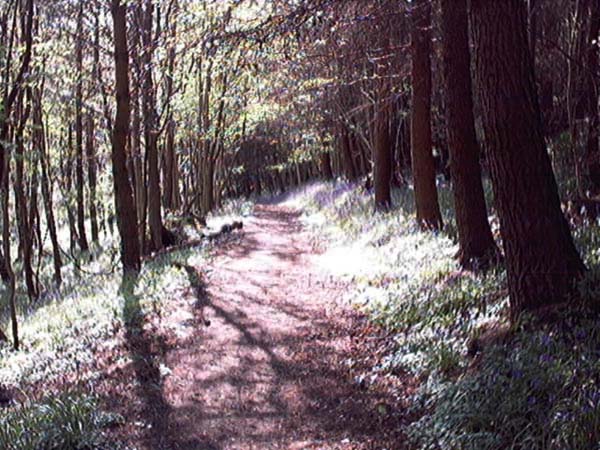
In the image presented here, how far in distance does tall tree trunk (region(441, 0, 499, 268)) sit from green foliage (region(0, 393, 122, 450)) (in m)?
5.32

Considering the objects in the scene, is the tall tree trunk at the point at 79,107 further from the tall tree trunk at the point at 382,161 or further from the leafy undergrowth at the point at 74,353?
the tall tree trunk at the point at 382,161

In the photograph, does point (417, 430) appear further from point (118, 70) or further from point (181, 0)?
point (118, 70)

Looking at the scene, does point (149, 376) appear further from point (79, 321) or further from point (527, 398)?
point (527, 398)

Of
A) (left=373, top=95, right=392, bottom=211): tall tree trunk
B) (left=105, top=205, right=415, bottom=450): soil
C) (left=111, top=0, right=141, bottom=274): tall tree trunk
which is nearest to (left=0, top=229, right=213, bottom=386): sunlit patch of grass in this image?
(left=105, top=205, right=415, bottom=450): soil

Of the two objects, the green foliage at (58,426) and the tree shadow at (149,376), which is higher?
the green foliage at (58,426)

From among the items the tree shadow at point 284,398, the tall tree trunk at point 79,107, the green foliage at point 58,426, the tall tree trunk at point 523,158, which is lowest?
the tree shadow at point 284,398

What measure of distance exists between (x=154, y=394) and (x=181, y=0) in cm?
699

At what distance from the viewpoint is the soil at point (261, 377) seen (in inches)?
223

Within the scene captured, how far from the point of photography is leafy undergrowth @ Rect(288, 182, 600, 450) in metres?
4.11

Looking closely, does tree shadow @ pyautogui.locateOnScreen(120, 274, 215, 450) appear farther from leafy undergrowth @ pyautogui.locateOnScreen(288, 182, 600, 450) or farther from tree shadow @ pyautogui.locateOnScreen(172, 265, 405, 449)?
leafy undergrowth @ pyautogui.locateOnScreen(288, 182, 600, 450)

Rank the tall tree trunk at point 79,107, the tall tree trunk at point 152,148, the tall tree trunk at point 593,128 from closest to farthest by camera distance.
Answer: the tall tree trunk at point 593,128
the tall tree trunk at point 79,107
the tall tree trunk at point 152,148

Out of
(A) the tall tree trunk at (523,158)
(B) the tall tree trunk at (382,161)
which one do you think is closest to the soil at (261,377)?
(A) the tall tree trunk at (523,158)

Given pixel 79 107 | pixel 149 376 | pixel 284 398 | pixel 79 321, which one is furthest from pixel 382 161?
pixel 284 398

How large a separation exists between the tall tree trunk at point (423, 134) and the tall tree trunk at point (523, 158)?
605 centimetres
